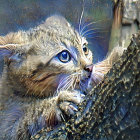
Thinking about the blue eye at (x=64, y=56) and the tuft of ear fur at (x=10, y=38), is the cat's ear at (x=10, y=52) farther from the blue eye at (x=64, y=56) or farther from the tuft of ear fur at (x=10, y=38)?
the blue eye at (x=64, y=56)

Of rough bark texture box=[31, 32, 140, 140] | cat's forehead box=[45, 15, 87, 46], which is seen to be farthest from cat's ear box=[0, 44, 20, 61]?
rough bark texture box=[31, 32, 140, 140]

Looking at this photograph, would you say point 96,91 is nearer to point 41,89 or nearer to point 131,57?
point 131,57

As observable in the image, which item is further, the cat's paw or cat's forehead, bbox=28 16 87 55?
cat's forehead, bbox=28 16 87 55

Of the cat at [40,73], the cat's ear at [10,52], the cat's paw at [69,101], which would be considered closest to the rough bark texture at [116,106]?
the cat's paw at [69,101]

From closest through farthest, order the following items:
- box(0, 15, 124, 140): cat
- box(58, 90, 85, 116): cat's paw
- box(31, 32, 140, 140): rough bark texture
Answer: box(31, 32, 140, 140): rough bark texture
box(58, 90, 85, 116): cat's paw
box(0, 15, 124, 140): cat

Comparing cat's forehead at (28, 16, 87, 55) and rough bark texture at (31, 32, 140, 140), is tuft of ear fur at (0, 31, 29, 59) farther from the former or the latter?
rough bark texture at (31, 32, 140, 140)

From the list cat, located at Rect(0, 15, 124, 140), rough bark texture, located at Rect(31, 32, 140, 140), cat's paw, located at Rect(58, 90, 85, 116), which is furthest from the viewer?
cat, located at Rect(0, 15, 124, 140)

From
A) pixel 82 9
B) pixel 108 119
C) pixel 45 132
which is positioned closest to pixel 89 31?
pixel 82 9
